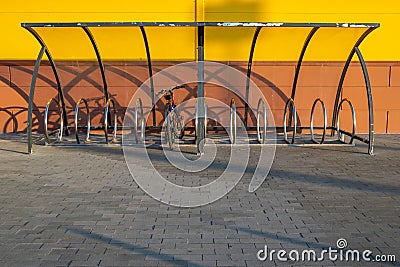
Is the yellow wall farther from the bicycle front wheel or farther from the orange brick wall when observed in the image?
the bicycle front wheel

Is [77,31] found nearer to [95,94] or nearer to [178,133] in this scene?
[95,94]

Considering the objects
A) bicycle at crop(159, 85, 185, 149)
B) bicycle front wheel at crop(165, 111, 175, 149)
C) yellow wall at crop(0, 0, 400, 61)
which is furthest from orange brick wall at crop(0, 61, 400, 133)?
bicycle front wheel at crop(165, 111, 175, 149)

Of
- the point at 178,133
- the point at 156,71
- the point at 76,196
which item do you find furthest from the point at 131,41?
the point at 76,196

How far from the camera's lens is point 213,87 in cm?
1010

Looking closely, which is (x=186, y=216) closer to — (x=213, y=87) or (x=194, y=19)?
(x=213, y=87)

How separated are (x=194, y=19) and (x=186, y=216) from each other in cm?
599

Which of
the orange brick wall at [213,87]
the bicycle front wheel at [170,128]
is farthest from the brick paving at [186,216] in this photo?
the orange brick wall at [213,87]

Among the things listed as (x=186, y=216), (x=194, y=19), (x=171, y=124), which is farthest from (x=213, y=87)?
(x=186, y=216)

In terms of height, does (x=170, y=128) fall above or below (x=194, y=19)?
below

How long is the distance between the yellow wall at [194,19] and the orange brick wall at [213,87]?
0.71 feet

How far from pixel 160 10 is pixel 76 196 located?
217 inches

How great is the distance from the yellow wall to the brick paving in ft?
11.4

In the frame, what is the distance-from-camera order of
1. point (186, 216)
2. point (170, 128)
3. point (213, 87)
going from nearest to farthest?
point (186, 216)
point (170, 128)
point (213, 87)

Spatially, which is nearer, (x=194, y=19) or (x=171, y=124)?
(x=171, y=124)
